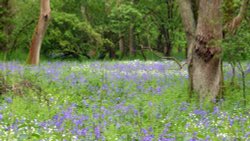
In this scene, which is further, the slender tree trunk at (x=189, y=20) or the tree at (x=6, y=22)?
the tree at (x=6, y=22)

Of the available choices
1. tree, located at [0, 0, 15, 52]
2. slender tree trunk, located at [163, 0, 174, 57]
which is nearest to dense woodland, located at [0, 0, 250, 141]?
tree, located at [0, 0, 15, 52]

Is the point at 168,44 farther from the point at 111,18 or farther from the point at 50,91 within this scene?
the point at 50,91

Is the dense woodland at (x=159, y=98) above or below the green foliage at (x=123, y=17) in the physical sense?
below

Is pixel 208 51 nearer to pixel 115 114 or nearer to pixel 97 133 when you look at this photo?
pixel 115 114

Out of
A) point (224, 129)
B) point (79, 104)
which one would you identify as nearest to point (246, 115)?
point (224, 129)

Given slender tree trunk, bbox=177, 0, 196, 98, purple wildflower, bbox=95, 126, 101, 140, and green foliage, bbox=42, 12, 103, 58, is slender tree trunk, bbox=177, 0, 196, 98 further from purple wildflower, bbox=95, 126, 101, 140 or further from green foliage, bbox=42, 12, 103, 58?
green foliage, bbox=42, 12, 103, 58

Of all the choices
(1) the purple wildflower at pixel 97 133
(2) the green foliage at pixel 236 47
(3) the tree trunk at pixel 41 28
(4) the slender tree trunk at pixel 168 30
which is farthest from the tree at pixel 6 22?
(1) the purple wildflower at pixel 97 133

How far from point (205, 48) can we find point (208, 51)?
9cm

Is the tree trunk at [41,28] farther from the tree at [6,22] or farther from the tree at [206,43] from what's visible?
the tree at [206,43]

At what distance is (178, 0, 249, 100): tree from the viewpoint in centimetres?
914

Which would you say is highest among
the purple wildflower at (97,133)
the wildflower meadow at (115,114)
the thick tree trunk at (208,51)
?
the thick tree trunk at (208,51)

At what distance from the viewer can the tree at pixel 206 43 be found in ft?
30.0

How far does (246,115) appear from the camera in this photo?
7.57 m

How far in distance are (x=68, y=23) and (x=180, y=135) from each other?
21.6 meters
